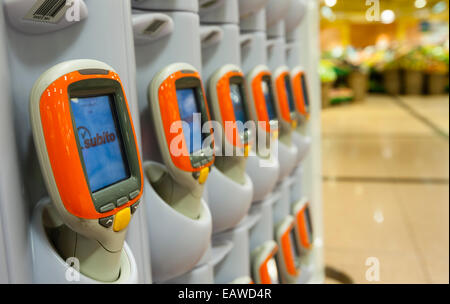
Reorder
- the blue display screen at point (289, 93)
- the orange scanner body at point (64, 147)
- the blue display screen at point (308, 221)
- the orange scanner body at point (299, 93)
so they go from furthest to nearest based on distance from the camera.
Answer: the blue display screen at point (308, 221)
the orange scanner body at point (299, 93)
the blue display screen at point (289, 93)
the orange scanner body at point (64, 147)

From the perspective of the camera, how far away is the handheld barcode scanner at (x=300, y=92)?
264 cm

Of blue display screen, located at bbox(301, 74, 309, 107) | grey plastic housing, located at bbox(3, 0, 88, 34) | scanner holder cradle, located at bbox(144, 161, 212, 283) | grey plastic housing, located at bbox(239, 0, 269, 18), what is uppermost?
grey plastic housing, located at bbox(239, 0, 269, 18)

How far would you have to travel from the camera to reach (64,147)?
81cm

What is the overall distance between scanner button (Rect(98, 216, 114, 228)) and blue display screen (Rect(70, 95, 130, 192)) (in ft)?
0.18

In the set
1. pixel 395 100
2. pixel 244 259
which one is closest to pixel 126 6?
pixel 244 259

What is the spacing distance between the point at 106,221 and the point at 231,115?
834mm

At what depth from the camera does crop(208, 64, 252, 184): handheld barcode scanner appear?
1.65 meters

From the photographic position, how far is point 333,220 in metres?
4.18

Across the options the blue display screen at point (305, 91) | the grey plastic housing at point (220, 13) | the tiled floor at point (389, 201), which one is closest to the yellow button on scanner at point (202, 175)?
the grey plastic housing at point (220, 13)

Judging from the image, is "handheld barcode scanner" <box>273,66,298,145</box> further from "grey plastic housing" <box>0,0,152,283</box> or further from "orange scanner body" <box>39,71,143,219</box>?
"orange scanner body" <box>39,71,143,219</box>

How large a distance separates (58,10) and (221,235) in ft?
3.95

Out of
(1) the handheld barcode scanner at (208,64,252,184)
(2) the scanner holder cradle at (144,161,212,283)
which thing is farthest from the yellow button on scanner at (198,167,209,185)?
(1) the handheld barcode scanner at (208,64,252,184)

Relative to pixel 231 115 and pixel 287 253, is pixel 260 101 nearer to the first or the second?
pixel 231 115

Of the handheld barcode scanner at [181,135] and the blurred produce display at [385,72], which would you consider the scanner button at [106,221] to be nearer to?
the handheld barcode scanner at [181,135]
